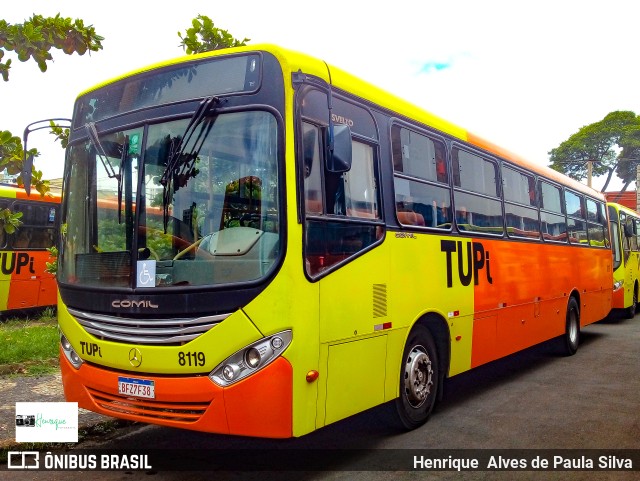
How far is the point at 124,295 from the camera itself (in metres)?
4.48

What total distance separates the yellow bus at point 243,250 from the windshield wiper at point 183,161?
1 centimetres

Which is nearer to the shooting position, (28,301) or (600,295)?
(600,295)

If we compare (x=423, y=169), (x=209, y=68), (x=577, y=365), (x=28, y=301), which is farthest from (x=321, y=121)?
(x=28, y=301)

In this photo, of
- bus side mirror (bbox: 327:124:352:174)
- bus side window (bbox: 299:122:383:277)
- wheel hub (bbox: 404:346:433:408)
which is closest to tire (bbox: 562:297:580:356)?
wheel hub (bbox: 404:346:433:408)

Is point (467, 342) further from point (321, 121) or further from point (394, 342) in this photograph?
point (321, 121)

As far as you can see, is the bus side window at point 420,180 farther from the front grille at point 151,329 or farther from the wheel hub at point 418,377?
the front grille at point 151,329

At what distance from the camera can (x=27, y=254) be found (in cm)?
1395

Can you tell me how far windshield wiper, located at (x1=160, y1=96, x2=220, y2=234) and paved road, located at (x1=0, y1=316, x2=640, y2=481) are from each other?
6.98 feet

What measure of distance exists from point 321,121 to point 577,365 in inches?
268

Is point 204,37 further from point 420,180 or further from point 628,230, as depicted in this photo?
point 628,230

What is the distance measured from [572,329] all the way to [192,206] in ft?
27.3

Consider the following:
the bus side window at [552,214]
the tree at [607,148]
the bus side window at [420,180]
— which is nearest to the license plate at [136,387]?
the bus side window at [420,180]

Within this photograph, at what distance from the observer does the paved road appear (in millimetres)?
4660

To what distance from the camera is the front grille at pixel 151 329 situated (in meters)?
4.18
